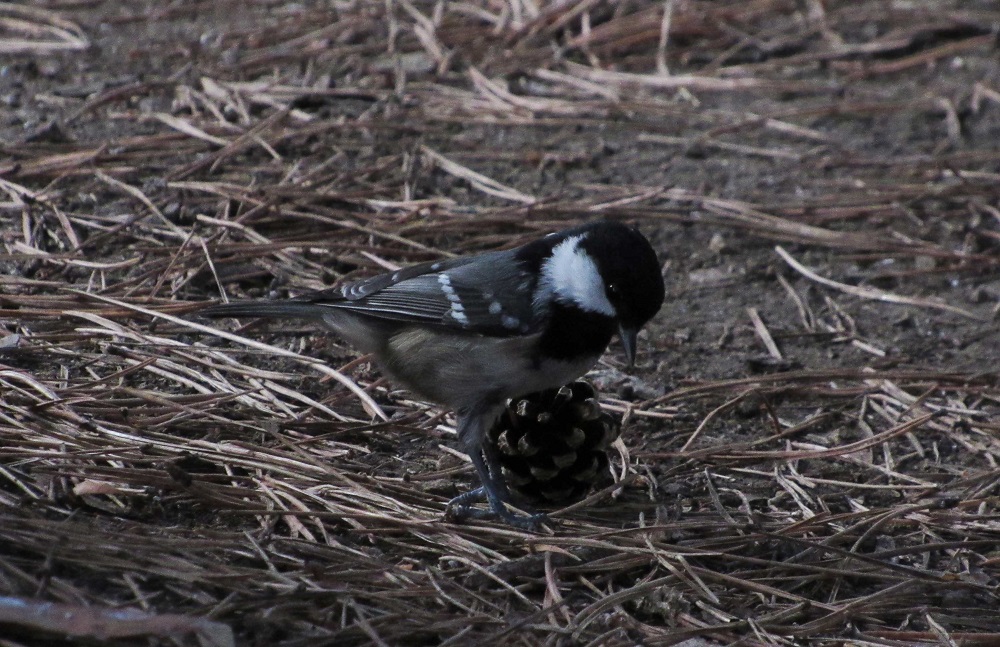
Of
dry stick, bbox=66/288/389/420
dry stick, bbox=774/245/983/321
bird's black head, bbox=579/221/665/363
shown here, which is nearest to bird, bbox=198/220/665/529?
bird's black head, bbox=579/221/665/363

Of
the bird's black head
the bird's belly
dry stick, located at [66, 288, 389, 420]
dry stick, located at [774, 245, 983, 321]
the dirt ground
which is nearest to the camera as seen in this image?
the dirt ground

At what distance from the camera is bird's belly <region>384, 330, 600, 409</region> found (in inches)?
144

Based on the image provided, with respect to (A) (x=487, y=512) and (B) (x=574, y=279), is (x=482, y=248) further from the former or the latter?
(A) (x=487, y=512)

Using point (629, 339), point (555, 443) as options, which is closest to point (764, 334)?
point (629, 339)

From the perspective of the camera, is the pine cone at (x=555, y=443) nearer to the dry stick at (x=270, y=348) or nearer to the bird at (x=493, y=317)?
the bird at (x=493, y=317)

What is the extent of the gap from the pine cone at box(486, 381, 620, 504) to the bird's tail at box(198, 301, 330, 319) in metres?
0.76

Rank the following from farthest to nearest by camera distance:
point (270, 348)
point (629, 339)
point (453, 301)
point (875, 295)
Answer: point (875, 295), point (270, 348), point (453, 301), point (629, 339)

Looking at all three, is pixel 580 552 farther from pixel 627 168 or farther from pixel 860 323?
pixel 627 168

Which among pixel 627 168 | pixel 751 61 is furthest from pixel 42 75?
pixel 751 61

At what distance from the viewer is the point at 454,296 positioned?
388cm

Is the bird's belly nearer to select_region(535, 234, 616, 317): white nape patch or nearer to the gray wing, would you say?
the gray wing

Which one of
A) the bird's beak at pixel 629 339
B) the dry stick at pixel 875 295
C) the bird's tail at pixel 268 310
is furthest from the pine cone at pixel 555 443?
the dry stick at pixel 875 295

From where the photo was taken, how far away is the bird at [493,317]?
356 cm

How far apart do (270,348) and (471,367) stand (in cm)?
84
